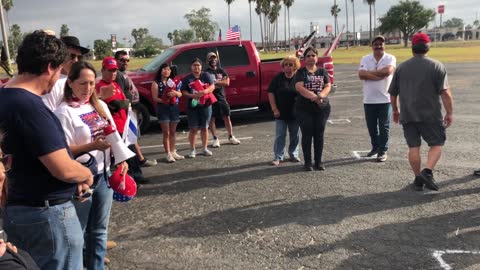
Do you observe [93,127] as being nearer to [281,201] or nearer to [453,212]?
[281,201]

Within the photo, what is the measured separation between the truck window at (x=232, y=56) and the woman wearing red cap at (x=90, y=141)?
261 inches

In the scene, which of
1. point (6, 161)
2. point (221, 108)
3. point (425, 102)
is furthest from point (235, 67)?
point (6, 161)

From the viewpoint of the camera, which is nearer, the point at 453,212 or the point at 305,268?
the point at 305,268

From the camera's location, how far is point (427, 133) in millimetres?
4871

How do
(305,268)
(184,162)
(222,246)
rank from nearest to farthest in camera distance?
(305,268), (222,246), (184,162)

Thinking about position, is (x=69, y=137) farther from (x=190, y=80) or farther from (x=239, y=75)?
(x=239, y=75)

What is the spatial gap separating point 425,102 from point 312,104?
1.45m

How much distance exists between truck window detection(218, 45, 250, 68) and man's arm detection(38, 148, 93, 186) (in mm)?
7362

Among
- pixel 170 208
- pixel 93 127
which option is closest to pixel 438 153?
pixel 170 208

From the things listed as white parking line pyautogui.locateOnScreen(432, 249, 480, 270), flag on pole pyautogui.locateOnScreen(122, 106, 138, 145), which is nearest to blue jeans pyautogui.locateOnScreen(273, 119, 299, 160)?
flag on pole pyautogui.locateOnScreen(122, 106, 138, 145)

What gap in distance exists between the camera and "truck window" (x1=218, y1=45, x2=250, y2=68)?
9.23 m

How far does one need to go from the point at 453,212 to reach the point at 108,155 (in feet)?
11.3

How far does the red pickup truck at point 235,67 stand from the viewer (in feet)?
29.0

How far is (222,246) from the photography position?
12.0 ft
